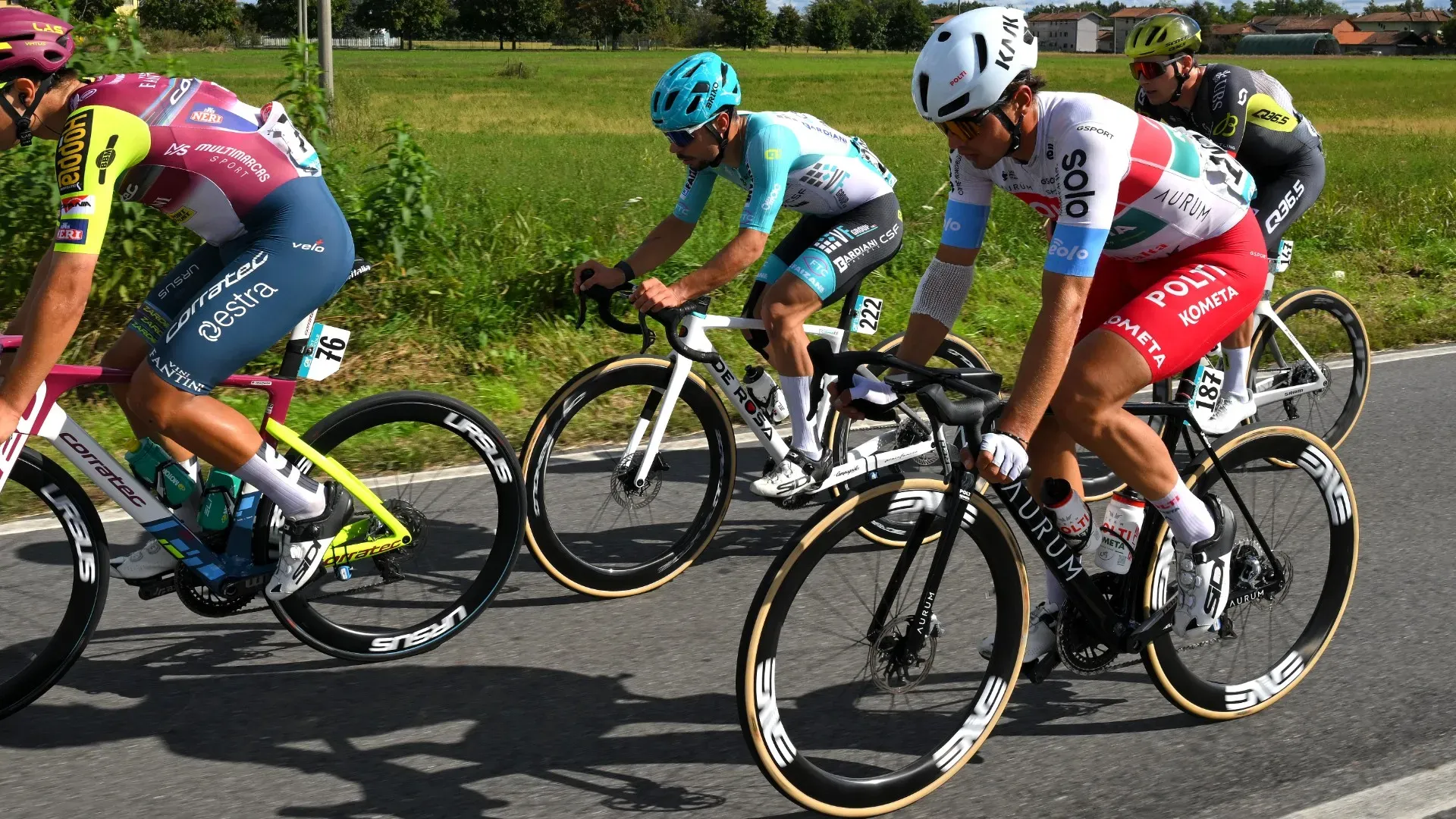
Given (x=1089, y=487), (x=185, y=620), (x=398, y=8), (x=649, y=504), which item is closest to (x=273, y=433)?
(x=185, y=620)

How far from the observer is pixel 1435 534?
5.80 meters

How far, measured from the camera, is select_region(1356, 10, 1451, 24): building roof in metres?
163

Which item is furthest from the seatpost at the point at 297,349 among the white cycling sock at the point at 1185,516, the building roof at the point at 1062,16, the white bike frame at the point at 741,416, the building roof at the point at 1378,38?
the building roof at the point at 1062,16

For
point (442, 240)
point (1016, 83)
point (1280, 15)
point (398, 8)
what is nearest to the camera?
point (1016, 83)

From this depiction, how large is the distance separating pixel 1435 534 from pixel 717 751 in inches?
146

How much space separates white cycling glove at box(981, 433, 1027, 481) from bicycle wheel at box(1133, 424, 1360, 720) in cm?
87

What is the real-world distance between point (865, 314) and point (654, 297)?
1.16 metres

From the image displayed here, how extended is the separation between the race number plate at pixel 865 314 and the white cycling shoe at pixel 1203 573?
6.98 feet

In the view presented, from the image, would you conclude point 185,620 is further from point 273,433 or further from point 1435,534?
point 1435,534

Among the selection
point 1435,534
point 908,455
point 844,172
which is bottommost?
point 1435,534

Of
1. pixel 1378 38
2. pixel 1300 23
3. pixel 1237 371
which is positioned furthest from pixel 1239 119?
pixel 1300 23

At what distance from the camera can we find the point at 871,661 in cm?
355

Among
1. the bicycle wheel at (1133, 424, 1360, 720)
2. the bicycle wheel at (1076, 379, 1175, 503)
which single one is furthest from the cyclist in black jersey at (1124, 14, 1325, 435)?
the bicycle wheel at (1133, 424, 1360, 720)

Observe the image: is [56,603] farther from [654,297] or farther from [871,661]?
[871,661]
